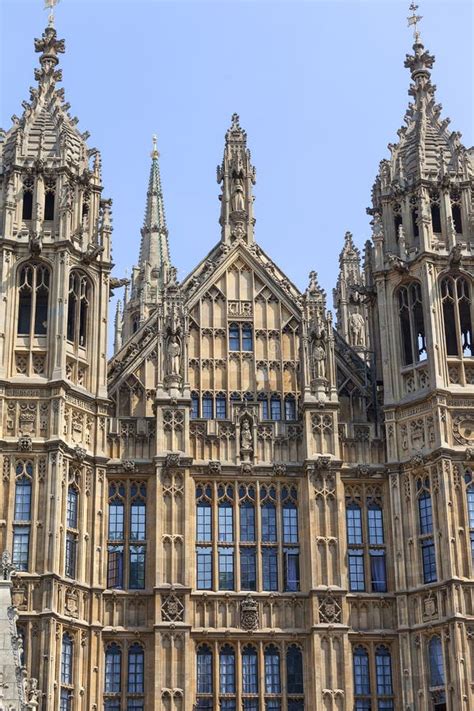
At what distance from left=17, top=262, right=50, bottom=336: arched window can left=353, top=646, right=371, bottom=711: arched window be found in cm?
1317

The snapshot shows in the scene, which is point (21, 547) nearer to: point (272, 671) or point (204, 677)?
point (204, 677)

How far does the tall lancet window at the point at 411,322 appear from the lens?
141ft

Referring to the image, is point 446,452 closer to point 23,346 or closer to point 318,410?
point 318,410

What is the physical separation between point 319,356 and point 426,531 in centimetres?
631

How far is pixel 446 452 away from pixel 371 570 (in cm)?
404

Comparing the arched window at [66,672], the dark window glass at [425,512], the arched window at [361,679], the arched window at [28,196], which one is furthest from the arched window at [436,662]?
the arched window at [28,196]

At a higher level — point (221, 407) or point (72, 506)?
point (221, 407)

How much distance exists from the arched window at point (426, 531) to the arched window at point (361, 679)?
9.05 feet

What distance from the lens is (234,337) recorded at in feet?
145

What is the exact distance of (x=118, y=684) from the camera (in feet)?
126

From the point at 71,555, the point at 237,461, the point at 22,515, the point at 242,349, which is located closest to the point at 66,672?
the point at 71,555

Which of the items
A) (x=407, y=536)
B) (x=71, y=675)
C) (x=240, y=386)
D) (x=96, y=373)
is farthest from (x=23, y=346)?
(x=407, y=536)

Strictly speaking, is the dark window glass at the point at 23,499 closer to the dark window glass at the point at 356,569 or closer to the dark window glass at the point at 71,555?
the dark window glass at the point at 71,555

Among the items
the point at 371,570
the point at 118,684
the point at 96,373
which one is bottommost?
the point at 118,684
